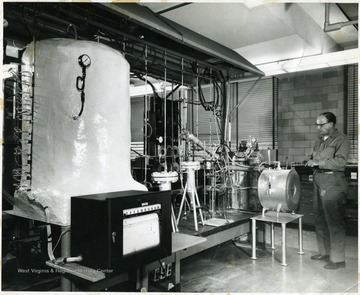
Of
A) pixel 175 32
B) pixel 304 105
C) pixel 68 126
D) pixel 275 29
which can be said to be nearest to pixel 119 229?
pixel 68 126

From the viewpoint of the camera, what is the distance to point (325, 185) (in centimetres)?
403

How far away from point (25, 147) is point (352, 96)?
5.86 m

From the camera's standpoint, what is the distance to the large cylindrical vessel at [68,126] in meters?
2.51

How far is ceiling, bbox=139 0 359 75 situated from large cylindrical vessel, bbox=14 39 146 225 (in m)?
1.27

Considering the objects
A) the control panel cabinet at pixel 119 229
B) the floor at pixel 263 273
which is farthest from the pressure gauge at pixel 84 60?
the floor at pixel 263 273

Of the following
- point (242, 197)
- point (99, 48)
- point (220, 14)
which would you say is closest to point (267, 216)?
point (242, 197)

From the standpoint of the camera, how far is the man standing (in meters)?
3.91

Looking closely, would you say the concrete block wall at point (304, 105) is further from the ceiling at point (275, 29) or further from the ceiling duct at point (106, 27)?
the ceiling duct at point (106, 27)

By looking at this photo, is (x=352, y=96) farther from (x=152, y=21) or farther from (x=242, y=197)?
(x=152, y=21)

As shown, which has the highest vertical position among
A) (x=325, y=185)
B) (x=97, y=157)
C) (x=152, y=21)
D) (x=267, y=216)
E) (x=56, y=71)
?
(x=152, y=21)

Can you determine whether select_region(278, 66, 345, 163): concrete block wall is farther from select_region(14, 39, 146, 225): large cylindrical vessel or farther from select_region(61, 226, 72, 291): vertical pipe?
select_region(61, 226, 72, 291): vertical pipe

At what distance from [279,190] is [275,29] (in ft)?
7.56

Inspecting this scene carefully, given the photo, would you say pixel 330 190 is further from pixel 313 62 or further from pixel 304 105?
pixel 304 105

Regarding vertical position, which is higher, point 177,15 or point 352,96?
point 177,15
